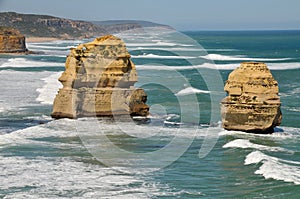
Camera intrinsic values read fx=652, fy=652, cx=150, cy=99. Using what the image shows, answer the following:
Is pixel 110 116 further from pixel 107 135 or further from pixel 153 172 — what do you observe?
pixel 153 172

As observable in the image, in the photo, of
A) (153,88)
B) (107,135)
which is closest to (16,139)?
(107,135)

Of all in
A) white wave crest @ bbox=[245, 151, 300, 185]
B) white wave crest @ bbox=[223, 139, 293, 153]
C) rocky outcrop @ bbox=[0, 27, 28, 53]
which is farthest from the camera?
rocky outcrop @ bbox=[0, 27, 28, 53]

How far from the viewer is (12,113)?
1309 inches

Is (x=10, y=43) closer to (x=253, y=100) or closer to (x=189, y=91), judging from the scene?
(x=189, y=91)

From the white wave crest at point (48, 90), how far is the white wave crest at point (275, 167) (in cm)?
1851

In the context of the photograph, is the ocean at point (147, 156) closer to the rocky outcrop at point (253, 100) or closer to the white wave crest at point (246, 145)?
the white wave crest at point (246, 145)

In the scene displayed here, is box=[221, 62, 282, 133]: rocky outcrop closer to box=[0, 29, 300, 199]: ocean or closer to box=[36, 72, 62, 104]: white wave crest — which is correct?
box=[0, 29, 300, 199]: ocean

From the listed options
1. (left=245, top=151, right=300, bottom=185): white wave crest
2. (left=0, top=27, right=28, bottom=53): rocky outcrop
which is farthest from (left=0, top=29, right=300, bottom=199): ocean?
(left=0, top=27, right=28, bottom=53): rocky outcrop

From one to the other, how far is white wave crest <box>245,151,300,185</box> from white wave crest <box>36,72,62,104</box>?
18.5 metres

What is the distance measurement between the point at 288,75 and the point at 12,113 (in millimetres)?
36492

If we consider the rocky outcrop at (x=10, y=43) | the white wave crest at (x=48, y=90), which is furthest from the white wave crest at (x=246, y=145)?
the rocky outcrop at (x=10, y=43)

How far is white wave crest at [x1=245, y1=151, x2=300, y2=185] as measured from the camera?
19.7 metres

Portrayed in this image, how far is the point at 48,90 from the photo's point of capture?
44.9 m

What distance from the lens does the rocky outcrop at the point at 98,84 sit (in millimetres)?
30406
